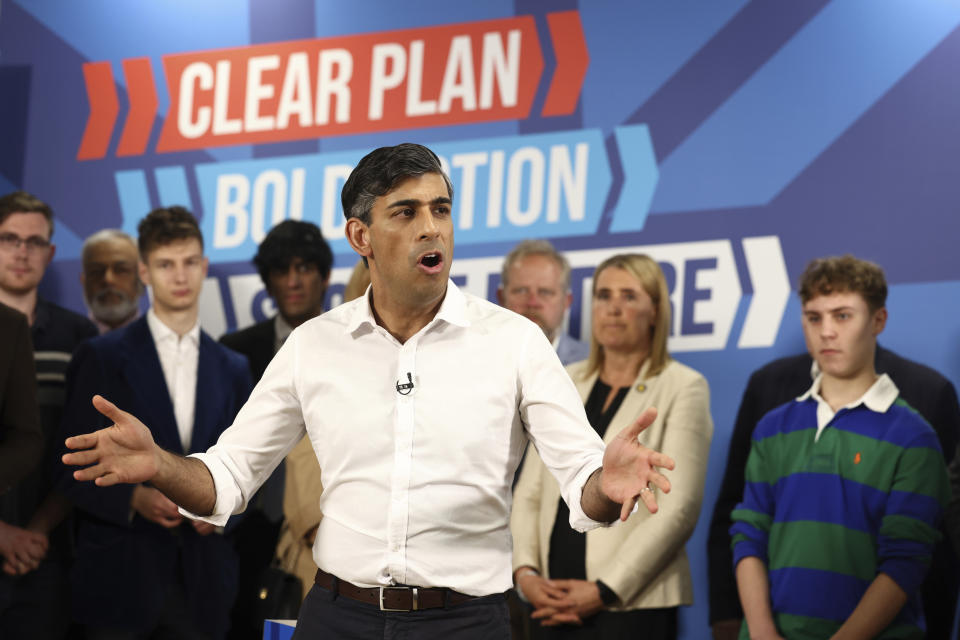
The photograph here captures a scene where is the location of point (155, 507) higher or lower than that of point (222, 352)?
lower

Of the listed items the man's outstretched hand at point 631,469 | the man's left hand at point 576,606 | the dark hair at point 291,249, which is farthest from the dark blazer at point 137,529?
the man's outstretched hand at point 631,469

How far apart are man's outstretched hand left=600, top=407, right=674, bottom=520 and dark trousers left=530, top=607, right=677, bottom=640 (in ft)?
5.50

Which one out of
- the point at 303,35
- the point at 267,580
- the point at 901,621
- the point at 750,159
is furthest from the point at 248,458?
the point at 303,35

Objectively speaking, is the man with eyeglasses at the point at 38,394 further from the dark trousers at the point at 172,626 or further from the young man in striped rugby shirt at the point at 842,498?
the young man in striped rugby shirt at the point at 842,498

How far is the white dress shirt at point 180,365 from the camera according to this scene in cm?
382

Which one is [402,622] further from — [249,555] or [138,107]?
[138,107]

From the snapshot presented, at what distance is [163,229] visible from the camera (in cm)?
405

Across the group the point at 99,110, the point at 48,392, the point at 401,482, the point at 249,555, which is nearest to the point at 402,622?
the point at 401,482

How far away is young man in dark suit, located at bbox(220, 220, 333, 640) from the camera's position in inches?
164

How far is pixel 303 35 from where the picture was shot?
5230 millimetres

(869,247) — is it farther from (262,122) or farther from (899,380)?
(262,122)

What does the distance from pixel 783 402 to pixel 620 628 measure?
1.09m

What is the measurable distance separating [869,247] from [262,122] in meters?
2.92

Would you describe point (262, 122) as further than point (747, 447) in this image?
Yes
